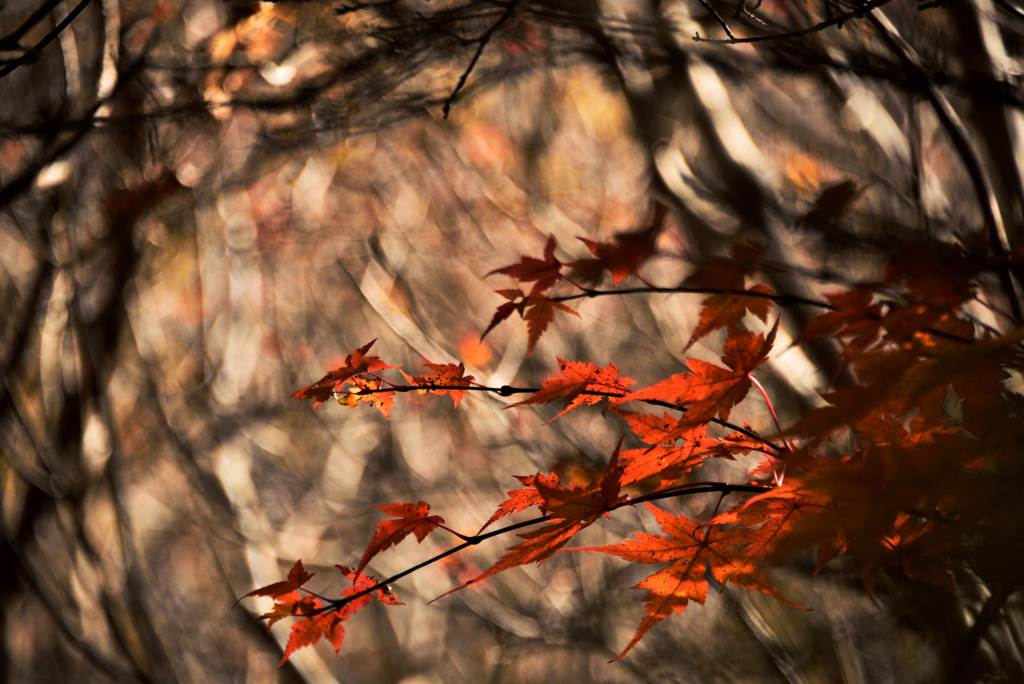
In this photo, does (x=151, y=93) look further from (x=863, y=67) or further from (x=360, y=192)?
(x=863, y=67)

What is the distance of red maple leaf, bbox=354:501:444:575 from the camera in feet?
2.11

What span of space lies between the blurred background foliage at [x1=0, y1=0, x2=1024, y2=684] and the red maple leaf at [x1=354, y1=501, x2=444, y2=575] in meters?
1.27

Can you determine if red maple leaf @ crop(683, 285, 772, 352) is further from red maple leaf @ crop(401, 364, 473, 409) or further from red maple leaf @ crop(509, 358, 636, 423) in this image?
red maple leaf @ crop(401, 364, 473, 409)

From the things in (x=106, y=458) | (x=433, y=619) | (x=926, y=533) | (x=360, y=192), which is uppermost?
(x=926, y=533)

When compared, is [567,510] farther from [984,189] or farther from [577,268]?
[984,189]

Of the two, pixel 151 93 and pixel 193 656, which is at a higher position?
pixel 151 93

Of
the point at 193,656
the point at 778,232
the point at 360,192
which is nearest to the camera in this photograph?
the point at 778,232

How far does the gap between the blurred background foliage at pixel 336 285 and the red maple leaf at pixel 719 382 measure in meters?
1.15

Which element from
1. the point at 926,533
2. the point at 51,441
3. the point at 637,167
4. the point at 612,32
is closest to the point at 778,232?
the point at 637,167

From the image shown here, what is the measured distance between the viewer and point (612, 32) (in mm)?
2035

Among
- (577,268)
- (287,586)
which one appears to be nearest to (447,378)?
(577,268)

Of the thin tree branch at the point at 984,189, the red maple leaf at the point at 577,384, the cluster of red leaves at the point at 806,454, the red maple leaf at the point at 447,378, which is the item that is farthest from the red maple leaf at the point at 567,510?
the thin tree branch at the point at 984,189

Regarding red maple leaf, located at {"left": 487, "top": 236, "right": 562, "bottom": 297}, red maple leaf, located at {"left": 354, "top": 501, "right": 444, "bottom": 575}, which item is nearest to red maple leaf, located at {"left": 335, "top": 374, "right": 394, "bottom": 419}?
red maple leaf, located at {"left": 354, "top": 501, "right": 444, "bottom": 575}

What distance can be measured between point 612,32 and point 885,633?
205 centimetres
